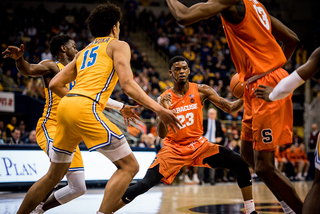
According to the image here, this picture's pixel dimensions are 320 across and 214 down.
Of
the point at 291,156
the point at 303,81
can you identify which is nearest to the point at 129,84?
the point at 303,81

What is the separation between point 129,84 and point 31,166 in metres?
6.17

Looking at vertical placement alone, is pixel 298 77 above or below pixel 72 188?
above

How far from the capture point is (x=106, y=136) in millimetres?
3010

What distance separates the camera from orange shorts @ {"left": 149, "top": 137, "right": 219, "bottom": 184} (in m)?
4.44

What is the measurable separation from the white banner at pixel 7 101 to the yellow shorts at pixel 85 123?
906 centimetres

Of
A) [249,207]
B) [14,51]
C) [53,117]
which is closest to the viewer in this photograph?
[14,51]

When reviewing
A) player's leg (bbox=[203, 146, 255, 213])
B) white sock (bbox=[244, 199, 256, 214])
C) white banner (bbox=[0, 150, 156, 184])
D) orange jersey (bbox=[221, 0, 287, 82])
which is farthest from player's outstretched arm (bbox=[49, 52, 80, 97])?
white banner (bbox=[0, 150, 156, 184])

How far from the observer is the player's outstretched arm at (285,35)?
3.54m

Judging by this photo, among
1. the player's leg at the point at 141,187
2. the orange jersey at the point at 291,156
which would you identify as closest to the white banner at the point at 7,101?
the player's leg at the point at 141,187

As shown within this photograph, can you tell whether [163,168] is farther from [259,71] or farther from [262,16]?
[262,16]

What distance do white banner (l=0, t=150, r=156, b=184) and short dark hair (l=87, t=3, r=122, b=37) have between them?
221 inches

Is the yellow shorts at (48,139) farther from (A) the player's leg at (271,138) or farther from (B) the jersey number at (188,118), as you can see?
(A) the player's leg at (271,138)

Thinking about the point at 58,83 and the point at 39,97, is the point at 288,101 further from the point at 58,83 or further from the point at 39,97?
the point at 39,97

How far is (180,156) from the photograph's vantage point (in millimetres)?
4590
